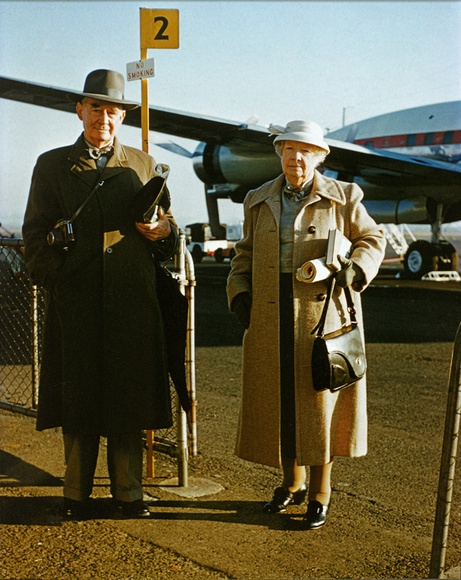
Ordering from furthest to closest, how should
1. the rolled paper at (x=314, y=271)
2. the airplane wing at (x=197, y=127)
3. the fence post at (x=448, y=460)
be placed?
1. the airplane wing at (x=197, y=127)
2. the rolled paper at (x=314, y=271)
3. the fence post at (x=448, y=460)

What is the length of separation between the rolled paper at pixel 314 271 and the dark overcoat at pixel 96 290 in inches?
30.7

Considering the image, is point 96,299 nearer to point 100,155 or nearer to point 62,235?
point 62,235

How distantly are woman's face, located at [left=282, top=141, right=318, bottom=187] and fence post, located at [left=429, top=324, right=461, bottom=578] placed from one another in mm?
1400

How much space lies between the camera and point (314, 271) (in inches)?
132

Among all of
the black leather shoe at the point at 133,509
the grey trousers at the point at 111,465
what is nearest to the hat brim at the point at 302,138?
the grey trousers at the point at 111,465

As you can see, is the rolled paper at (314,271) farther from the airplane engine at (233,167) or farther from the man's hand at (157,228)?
the airplane engine at (233,167)

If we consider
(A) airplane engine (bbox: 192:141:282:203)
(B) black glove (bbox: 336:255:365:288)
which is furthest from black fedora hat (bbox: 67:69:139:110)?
(A) airplane engine (bbox: 192:141:282:203)

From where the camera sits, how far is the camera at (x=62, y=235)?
3.39 m

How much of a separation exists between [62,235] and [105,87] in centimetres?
75

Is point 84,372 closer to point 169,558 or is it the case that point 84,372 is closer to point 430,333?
point 169,558

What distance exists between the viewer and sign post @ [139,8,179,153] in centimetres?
406

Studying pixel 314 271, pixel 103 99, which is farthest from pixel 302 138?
pixel 103 99

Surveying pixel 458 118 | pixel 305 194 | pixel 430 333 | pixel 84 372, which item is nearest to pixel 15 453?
pixel 84 372

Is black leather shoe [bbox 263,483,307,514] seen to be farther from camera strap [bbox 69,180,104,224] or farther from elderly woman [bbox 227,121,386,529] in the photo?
camera strap [bbox 69,180,104,224]
